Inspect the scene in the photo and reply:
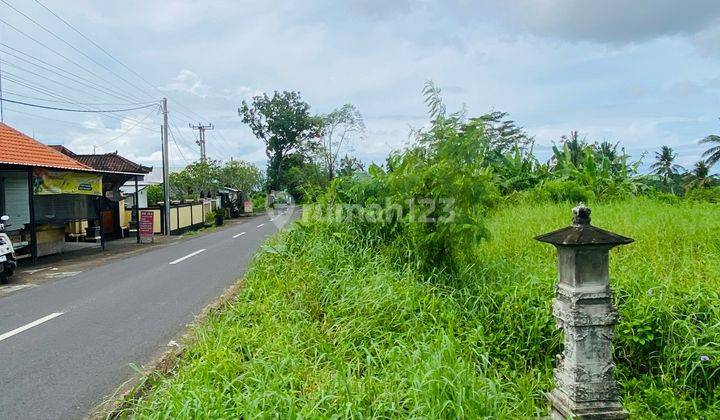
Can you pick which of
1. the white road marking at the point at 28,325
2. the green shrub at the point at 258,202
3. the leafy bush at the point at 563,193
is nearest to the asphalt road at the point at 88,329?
the white road marking at the point at 28,325

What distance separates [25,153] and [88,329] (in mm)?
10808

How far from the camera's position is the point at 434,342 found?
377 cm

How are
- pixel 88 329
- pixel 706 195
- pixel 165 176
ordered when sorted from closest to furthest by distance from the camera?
pixel 88 329 → pixel 706 195 → pixel 165 176

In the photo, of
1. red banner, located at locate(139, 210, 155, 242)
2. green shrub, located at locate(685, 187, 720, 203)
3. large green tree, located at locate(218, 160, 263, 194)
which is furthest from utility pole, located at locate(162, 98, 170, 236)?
green shrub, located at locate(685, 187, 720, 203)

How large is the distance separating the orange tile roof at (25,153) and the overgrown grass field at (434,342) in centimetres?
1066

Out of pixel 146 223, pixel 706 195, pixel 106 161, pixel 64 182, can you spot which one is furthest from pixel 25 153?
pixel 706 195

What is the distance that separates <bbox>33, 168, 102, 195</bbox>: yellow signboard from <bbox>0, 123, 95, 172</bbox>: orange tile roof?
0.83 feet

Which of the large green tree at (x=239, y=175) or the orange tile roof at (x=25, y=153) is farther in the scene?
the large green tree at (x=239, y=175)

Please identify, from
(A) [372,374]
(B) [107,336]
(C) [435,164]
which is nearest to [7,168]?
(B) [107,336]

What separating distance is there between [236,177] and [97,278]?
110ft

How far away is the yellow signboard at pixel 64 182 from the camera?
1373 centimetres

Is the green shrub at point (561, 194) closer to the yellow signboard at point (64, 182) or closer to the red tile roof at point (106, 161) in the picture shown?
the yellow signboard at point (64, 182)

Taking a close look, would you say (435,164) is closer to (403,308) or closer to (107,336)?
(403,308)

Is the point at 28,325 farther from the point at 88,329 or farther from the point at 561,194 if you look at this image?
the point at 561,194
